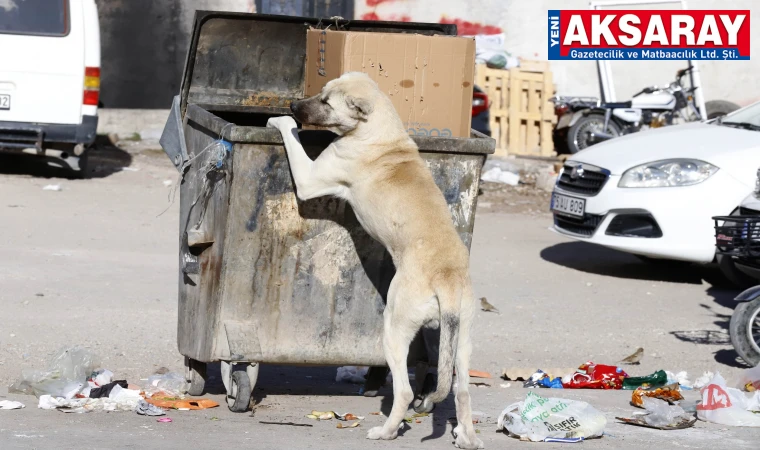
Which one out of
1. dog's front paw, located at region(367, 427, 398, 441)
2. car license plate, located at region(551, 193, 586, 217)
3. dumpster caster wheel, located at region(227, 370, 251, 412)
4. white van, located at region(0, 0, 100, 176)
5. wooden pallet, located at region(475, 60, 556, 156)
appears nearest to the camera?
dog's front paw, located at region(367, 427, 398, 441)

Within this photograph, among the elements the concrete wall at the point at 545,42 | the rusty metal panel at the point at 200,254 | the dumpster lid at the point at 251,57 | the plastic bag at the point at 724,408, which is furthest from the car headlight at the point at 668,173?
the concrete wall at the point at 545,42

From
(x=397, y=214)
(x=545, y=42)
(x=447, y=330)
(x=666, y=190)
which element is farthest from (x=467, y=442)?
(x=545, y=42)

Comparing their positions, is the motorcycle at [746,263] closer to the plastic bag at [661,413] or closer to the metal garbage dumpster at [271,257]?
the plastic bag at [661,413]

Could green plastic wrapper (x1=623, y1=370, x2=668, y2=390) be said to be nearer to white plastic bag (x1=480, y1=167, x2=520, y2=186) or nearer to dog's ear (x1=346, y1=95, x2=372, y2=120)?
dog's ear (x1=346, y1=95, x2=372, y2=120)

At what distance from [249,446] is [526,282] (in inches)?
188

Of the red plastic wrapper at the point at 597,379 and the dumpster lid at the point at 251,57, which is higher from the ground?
the dumpster lid at the point at 251,57

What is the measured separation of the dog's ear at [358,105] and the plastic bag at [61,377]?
1904 mm

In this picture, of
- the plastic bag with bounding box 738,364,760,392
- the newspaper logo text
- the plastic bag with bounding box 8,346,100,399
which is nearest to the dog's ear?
the plastic bag with bounding box 8,346,100,399

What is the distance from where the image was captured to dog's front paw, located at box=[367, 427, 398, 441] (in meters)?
4.52

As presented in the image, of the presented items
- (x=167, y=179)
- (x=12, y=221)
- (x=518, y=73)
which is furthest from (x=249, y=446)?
(x=518, y=73)

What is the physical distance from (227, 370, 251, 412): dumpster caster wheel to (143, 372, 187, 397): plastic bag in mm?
452

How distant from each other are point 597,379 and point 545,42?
10.2 meters

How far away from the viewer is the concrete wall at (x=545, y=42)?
15391mm

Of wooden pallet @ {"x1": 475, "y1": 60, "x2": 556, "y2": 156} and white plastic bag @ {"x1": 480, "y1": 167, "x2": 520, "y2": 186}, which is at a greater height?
wooden pallet @ {"x1": 475, "y1": 60, "x2": 556, "y2": 156}
